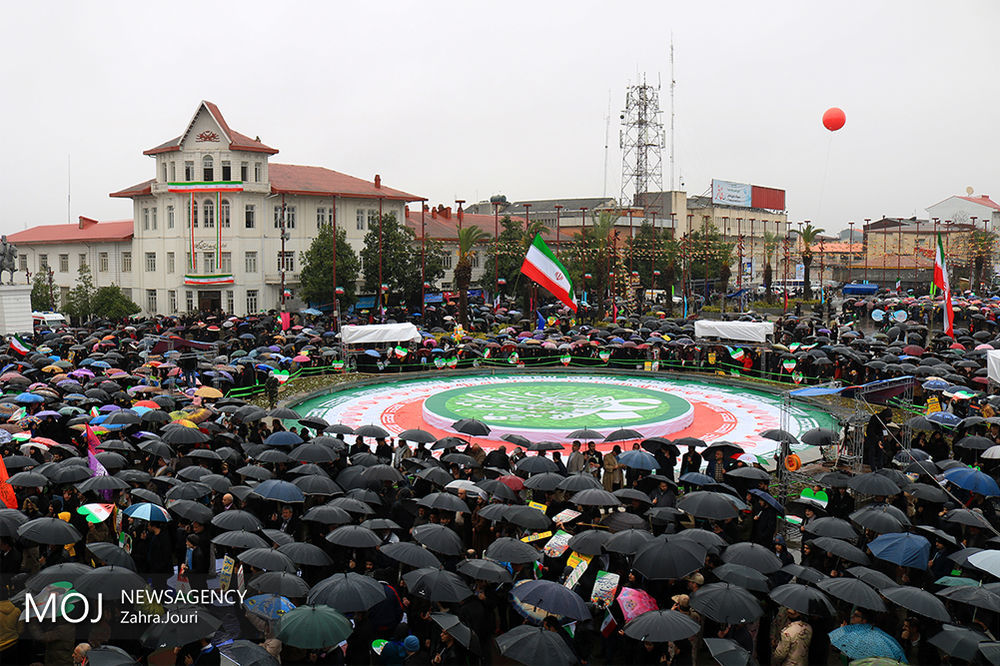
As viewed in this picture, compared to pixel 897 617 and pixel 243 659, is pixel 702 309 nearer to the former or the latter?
pixel 897 617

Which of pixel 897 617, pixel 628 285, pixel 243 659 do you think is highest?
pixel 628 285

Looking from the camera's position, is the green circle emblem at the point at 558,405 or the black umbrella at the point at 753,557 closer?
the black umbrella at the point at 753,557

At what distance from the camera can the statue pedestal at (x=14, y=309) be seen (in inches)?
1661

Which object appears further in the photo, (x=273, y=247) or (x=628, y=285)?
(x=628, y=285)

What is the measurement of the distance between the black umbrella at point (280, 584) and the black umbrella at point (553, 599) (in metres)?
2.37

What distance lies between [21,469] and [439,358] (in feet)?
67.3

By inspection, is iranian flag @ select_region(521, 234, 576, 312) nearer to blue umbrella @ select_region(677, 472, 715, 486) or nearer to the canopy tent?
the canopy tent

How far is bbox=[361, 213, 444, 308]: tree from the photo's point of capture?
178ft

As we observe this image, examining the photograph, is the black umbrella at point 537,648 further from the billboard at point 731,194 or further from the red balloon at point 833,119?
the billboard at point 731,194

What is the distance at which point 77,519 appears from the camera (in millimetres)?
12062

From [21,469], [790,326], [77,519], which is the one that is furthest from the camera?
[790,326]

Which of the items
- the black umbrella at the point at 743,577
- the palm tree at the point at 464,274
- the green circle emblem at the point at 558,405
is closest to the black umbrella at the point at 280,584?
the black umbrella at the point at 743,577

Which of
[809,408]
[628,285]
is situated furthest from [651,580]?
[628,285]

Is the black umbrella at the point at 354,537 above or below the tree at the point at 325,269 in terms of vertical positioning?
below
